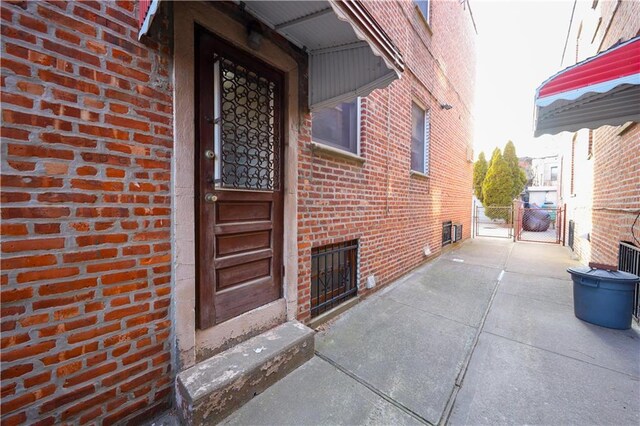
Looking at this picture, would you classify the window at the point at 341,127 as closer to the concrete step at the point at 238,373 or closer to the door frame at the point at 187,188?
the door frame at the point at 187,188

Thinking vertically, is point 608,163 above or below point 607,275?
above

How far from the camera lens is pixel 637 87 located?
2900 millimetres

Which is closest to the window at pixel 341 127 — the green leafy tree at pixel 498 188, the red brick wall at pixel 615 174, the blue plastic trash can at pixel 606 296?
the blue plastic trash can at pixel 606 296

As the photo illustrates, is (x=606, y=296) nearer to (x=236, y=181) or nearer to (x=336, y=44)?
(x=336, y=44)

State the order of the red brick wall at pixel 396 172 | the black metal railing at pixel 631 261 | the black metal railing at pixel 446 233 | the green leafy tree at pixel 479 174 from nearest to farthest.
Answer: the red brick wall at pixel 396 172 < the black metal railing at pixel 631 261 < the black metal railing at pixel 446 233 < the green leafy tree at pixel 479 174

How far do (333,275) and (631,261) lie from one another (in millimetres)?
3945

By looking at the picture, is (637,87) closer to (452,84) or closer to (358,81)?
(358,81)

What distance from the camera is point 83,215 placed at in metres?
1.50

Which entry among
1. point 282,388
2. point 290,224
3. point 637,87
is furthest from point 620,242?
point 282,388

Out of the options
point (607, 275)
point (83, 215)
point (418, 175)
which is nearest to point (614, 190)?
point (607, 275)

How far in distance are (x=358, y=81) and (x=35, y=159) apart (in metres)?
2.48

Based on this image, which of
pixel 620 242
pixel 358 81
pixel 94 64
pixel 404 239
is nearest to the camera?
pixel 94 64

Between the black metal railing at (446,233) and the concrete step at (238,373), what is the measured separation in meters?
5.98

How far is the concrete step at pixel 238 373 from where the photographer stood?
1.71 meters
